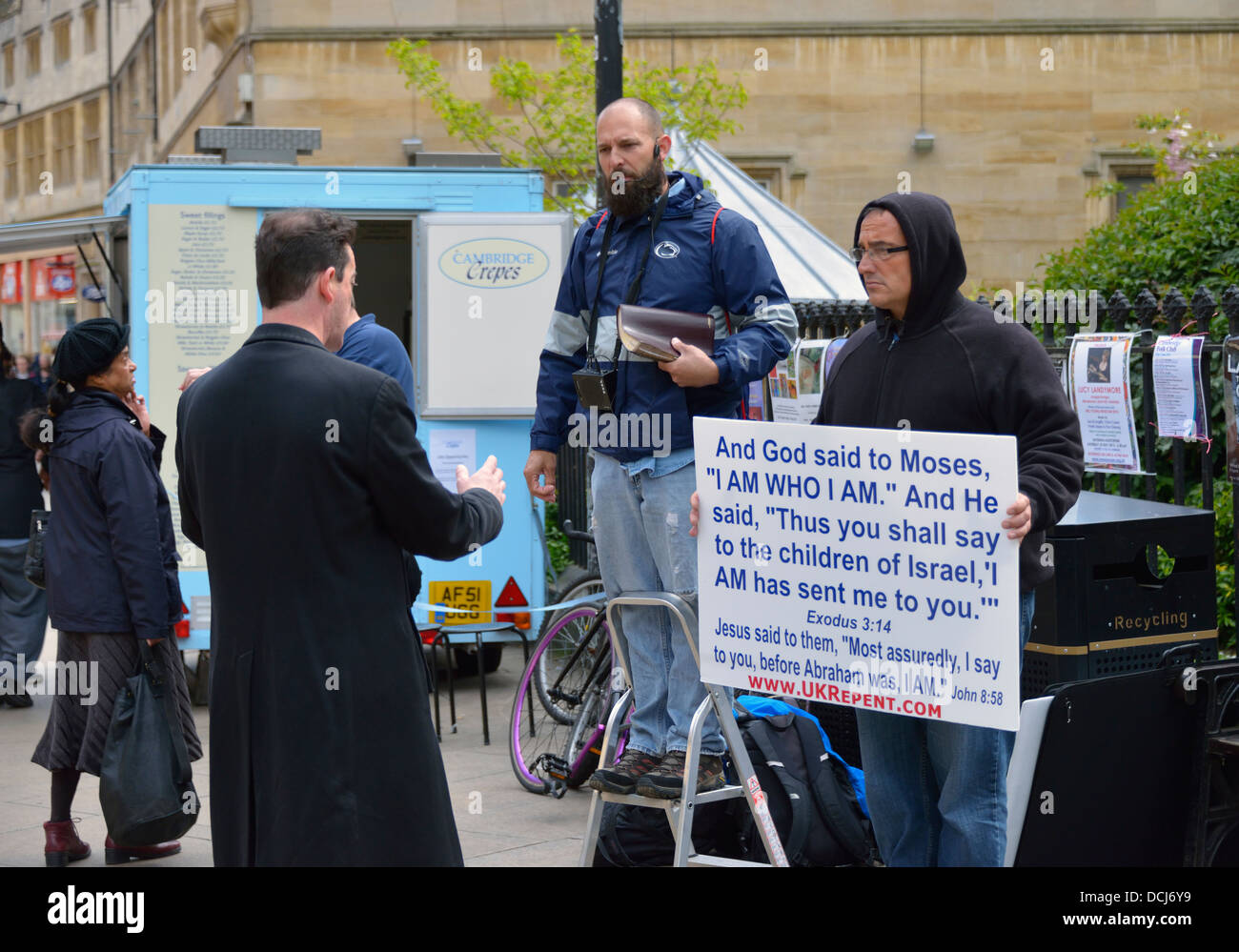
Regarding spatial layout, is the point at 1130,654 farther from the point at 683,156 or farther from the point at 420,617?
the point at 683,156

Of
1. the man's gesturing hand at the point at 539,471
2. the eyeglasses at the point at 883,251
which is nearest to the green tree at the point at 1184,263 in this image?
the eyeglasses at the point at 883,251

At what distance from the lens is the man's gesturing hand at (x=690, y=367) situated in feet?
15.1

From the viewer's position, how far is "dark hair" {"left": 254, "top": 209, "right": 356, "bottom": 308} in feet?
11.2

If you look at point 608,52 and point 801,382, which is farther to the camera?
point 608,52

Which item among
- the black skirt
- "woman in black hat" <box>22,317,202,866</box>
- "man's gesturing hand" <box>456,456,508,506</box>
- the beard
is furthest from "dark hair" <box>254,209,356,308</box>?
the black skirt

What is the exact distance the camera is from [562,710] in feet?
22.3

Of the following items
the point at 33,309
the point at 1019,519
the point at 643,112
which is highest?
the point at 33,309

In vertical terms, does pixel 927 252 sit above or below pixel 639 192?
below

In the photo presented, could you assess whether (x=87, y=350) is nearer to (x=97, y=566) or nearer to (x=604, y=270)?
(x=97, y=566)

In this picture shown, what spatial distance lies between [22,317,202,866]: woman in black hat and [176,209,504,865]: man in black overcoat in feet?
7.96

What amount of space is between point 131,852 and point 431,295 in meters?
3.64

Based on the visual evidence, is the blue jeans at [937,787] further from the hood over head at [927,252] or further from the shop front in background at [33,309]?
the shop front in background at [33,309]

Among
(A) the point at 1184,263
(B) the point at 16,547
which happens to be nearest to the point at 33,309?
(B) the point at 16,547

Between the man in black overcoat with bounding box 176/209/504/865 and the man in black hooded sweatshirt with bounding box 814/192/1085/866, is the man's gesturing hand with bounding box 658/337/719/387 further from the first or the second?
the man in black overcoat with bounding box 176/209/504/865
